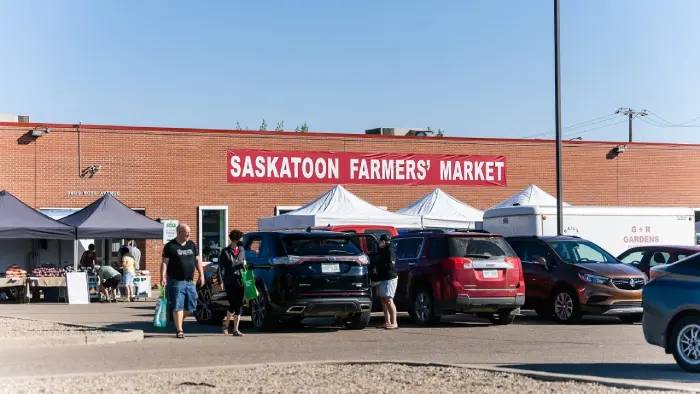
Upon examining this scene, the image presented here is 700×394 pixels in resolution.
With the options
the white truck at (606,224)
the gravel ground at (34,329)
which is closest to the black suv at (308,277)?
the gravel ground at (34,329)

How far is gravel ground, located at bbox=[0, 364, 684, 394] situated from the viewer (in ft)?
37.1

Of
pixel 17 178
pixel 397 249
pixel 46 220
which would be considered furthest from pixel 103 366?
pixel 17 178

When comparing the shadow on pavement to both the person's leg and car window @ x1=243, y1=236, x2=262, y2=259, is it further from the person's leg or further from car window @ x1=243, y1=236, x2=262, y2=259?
car window @ x1=243, y1=236, x2=262, y2=259

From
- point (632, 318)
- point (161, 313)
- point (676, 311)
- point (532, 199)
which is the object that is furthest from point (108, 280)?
point (676, 311)

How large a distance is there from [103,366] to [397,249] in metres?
9.75

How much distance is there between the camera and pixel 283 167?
41156mm

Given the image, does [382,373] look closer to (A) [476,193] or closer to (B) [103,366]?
(B) [103,366]

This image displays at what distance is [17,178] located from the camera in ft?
122

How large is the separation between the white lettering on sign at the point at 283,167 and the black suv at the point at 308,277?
2039 cm

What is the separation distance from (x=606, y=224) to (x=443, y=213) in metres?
7.09

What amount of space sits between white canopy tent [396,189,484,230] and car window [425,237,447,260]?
479 inches

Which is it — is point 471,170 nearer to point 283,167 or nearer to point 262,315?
point 283,167

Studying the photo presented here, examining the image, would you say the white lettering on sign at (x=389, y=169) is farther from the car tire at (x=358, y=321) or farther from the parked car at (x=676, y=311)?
the parked car at (x=676, y=311)

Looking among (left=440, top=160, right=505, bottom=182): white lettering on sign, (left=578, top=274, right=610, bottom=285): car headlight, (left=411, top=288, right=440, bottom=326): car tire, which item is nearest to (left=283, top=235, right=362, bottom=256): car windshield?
(left=411, top=288, right=440, bottom=326): car tire
